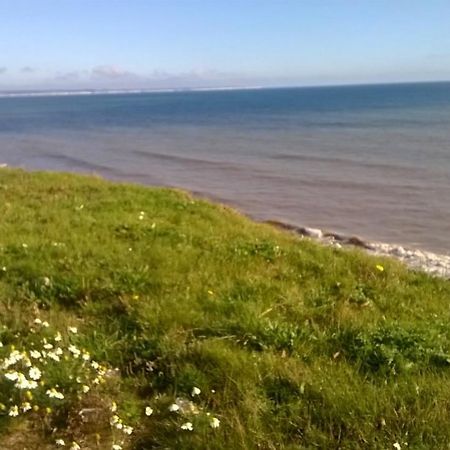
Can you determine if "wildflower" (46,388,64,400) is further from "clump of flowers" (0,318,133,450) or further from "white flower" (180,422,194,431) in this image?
"white flower" (180,422,194,431)

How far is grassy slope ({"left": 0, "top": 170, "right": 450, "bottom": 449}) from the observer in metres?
3.81

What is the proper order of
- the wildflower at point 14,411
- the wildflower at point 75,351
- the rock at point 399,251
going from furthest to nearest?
1. the rock at point 399,251
2. the wildflower at point 75,351
3. the wildflower at point 14,411

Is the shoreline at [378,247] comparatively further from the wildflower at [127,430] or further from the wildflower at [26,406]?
the wildflower at [26,406]

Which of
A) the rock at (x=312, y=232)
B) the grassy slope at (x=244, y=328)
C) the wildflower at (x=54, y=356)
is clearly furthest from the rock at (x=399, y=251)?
the wildflower at (x=54, y=356)

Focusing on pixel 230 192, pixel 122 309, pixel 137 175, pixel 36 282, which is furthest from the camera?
pixel 137 175

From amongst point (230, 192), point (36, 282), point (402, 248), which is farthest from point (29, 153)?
point (36, 282)

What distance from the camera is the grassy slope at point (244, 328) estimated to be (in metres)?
3.81

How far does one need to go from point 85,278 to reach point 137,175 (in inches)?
869

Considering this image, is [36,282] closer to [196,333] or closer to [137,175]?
[196,333]

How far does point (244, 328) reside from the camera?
5156 millimetres

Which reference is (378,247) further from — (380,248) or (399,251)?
(399,251)

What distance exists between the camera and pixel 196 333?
5.22 metres

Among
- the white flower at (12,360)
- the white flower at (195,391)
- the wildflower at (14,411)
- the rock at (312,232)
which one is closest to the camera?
the wildflower at (14,411)

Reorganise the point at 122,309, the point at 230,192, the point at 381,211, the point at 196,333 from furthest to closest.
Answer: the point at 230,192, the point at 381,211, the point at 122,309, the point at 196,333
